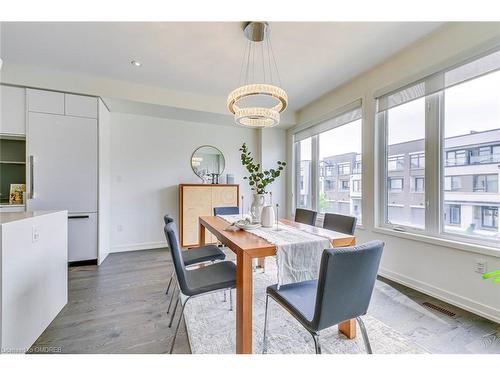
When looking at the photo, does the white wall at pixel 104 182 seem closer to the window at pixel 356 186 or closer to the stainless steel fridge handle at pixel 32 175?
the stainless steel fridge handle at pixel 32 175

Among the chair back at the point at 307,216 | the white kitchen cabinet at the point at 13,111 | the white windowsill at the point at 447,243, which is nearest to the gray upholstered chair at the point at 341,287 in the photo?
the chair back at the point at 307,216

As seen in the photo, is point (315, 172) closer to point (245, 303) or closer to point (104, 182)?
point (245, 303)

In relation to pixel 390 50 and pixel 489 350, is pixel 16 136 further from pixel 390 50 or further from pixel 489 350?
pixel 489 350

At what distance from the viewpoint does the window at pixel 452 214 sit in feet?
6.89

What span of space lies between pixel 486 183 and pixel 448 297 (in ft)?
3.61

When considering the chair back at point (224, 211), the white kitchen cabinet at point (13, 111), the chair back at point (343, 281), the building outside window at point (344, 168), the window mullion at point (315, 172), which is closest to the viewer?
the chair back at point (343, 281)

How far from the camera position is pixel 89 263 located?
3105 mm

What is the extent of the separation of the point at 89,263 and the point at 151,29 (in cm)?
308

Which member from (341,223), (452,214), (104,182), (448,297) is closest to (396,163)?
(452,214)

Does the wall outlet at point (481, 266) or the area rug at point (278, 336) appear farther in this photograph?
the wall outlet at point (481, 266)

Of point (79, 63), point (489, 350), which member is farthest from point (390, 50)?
point (79, 63)

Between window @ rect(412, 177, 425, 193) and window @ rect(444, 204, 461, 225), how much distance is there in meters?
0.28

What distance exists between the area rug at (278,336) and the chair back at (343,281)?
A: 22.3 inches
